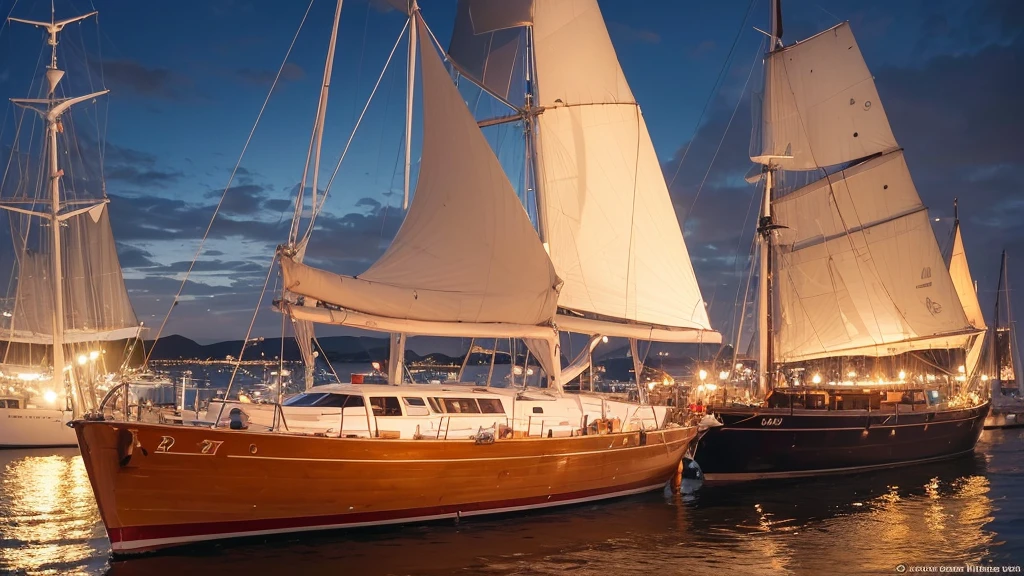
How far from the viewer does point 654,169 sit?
32969 millimetres

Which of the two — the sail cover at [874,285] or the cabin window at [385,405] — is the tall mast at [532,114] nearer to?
the cabin window at [385,405]

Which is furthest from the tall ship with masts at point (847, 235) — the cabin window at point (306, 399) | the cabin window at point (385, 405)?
the cabin window at point (306, 399)

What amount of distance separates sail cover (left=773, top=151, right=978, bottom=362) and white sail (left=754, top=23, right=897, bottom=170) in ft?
4.30

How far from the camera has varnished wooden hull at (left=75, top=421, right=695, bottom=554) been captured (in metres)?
17.6

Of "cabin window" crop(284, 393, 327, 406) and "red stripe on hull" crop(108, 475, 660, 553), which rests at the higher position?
"cabin window" crop(284, 393, 327, 406)

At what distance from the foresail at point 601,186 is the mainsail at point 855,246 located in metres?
18.3

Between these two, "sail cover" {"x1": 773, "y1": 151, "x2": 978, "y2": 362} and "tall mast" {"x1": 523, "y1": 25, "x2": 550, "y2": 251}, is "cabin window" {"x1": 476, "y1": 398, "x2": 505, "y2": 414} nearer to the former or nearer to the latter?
"tall mast" {"x1": 523, "y1": 25, "x2": 550, "y2": 251}

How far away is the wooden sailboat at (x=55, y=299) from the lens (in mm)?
42594

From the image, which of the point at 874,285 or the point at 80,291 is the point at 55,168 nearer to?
the point at 80,291

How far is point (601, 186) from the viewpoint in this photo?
32.1m

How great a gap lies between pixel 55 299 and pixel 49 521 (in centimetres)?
2283

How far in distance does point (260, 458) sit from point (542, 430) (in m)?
8.20

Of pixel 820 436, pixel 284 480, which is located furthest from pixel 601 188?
pixel 284 480

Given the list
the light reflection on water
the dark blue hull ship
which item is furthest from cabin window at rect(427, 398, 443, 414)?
the dark blue hull ship
